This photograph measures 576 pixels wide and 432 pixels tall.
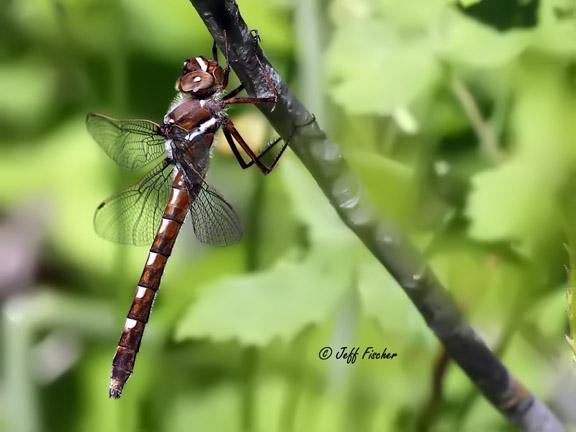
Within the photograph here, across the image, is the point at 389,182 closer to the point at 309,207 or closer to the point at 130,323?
the point at 309,207

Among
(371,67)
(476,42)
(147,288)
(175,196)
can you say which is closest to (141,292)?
(147,288)

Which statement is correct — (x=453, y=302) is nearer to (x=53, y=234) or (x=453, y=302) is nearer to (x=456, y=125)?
(x=456, y=125)

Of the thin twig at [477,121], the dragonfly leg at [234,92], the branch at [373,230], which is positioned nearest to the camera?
the branch at [373,230]

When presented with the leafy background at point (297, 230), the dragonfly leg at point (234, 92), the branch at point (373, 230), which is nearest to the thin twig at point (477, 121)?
the leafy background at point (297, 230)

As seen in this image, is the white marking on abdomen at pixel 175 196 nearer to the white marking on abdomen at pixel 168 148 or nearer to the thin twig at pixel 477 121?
the white marking on abdomen at pixel 168 148

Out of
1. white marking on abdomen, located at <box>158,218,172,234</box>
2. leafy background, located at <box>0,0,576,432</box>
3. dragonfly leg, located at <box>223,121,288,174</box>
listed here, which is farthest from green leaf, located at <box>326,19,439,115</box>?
white marking on abdomen, located at <box>158,218,172,234</box>

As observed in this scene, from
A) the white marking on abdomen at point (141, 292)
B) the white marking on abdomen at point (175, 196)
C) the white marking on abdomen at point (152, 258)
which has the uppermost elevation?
the white marking on abdomen at point (175, 196)

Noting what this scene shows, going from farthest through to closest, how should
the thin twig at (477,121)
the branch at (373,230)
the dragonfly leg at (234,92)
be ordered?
the thin twig at (477,121), the dragonfly leg at (234,92), the branch at (373,230)
